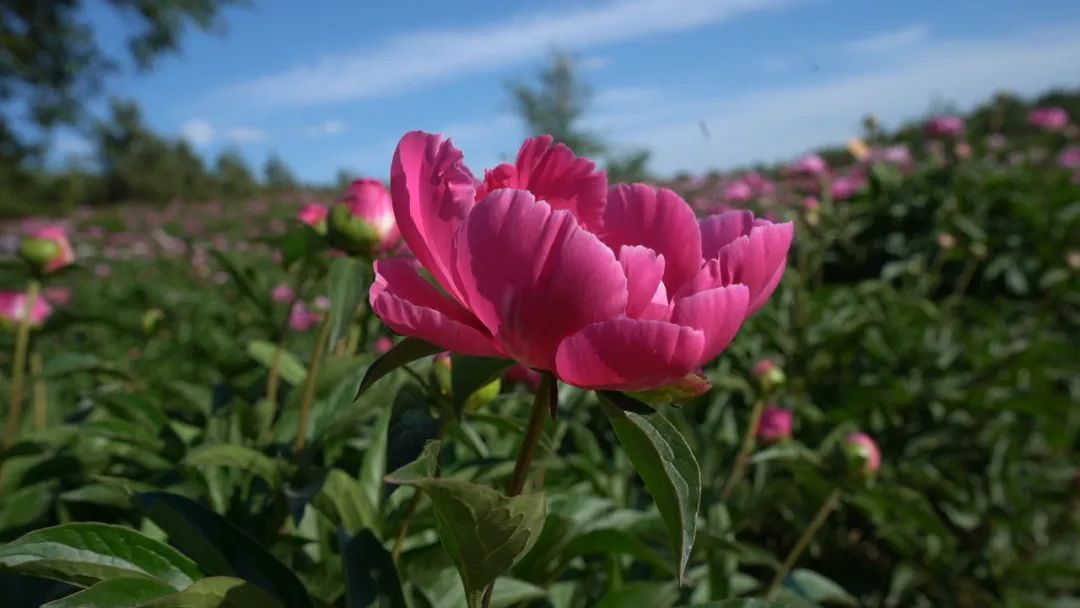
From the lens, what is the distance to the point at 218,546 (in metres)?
0.61

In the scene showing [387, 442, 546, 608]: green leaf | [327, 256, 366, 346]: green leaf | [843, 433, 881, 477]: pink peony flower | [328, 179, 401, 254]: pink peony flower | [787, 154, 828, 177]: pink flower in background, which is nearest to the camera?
[387, 442, 546, 608]: green leaf

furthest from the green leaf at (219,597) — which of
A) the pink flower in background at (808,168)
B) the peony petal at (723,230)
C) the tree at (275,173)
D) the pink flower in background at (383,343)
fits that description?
the tree at (275,173)

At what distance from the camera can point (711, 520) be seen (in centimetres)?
112

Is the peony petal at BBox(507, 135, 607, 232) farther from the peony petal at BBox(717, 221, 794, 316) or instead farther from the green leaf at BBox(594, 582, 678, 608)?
the green leaf at BBox(594, 582, 678, 608)

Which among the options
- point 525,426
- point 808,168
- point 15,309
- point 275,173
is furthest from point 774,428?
point 275,173

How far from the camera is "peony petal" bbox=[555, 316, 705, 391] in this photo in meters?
0.40

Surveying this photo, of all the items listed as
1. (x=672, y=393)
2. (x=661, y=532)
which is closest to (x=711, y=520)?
(x=661, y=532)

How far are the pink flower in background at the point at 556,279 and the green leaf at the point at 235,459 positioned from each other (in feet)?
1.09

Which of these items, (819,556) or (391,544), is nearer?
(391,544)

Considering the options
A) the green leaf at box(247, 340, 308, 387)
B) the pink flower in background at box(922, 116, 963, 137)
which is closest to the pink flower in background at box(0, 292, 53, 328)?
the green leaf at box(247, 340, 308, 387)

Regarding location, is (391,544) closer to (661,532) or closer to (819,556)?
(661,532)

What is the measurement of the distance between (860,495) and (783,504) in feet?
0.96

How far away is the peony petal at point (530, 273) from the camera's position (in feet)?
1.36

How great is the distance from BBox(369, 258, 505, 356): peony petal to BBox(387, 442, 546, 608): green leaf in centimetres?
6
